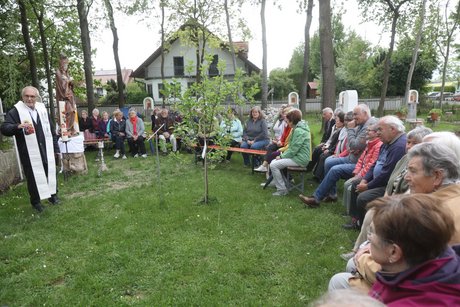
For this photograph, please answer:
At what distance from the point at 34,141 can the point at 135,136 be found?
17.3 feet

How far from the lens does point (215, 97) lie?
497cm

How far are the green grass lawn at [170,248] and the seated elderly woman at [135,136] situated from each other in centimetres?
422


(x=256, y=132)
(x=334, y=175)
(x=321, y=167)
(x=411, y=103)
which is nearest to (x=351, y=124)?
(x=334, y=175)

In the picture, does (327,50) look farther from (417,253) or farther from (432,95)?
(432,95)

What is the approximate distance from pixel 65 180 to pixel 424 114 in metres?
22.9

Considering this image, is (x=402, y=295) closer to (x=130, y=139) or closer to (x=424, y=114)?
(x=130, y=139)

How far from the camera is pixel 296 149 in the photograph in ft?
18.4

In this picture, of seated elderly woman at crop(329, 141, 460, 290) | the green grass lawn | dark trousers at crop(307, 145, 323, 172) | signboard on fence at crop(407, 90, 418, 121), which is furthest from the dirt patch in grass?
signboard on fence at crop(407, 90, 418, 121)

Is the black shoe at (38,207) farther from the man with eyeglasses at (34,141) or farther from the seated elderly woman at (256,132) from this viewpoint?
the seated elderly woman at (256,132)

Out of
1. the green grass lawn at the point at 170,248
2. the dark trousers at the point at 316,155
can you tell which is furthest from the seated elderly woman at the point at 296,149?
the dark trousers at the point at 316,155

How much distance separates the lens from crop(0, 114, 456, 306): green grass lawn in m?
3.01

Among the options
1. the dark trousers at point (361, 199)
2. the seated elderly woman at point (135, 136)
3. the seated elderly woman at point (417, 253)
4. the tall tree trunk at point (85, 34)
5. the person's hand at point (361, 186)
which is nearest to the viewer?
the seated elderly woman at point (417, 253)

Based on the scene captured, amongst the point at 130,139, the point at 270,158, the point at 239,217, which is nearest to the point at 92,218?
the point at 239,217

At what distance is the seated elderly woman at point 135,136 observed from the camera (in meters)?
10.4
